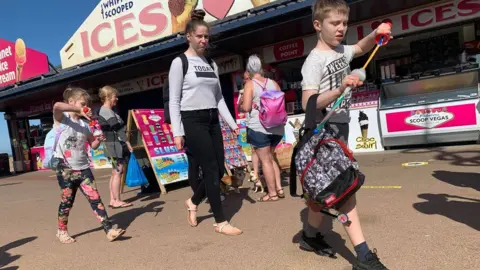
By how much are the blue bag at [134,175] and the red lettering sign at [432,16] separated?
5.91 m

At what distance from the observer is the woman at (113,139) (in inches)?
215

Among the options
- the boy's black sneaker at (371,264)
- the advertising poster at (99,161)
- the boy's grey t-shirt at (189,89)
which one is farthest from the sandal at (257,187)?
the advertising poster at (99,161)

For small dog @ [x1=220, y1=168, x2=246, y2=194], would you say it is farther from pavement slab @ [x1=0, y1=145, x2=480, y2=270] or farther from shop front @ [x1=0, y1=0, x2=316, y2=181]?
shop front @ [x1=0, y1=0, x2=316, y2=181]

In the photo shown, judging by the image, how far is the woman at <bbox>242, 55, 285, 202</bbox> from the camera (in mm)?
4621

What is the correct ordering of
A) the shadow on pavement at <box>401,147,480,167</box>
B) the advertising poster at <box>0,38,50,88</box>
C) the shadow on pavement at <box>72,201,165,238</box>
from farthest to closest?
the advertising poster at <box>0,38,50,88</box> → the shadow on pavement at <box>401,147,480,167</box> → the shadow on pavement at <box>72,201,165,238</box>

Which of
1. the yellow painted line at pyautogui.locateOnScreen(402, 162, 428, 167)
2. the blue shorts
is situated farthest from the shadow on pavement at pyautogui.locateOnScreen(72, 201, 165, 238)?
the yellow painted line at pyautogui.locateOnScreen(402, 162, 428, 167)

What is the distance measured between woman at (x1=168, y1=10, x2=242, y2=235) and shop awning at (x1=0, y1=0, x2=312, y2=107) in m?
1.63

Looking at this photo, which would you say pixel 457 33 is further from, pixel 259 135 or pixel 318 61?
pixel 318 61

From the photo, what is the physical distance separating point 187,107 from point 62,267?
67.4 inches

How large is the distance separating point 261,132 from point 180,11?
760 cm

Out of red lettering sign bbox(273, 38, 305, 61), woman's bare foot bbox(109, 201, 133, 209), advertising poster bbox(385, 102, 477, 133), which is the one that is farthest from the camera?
red lettering sign bbox(273, 38, 305, 61)

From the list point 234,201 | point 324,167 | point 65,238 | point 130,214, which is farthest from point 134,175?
point 324,167

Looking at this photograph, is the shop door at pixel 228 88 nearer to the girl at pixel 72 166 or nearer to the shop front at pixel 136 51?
the shop front at pixel 136 51

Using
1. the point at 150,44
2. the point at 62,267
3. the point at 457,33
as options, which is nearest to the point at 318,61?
the point at 62,267
